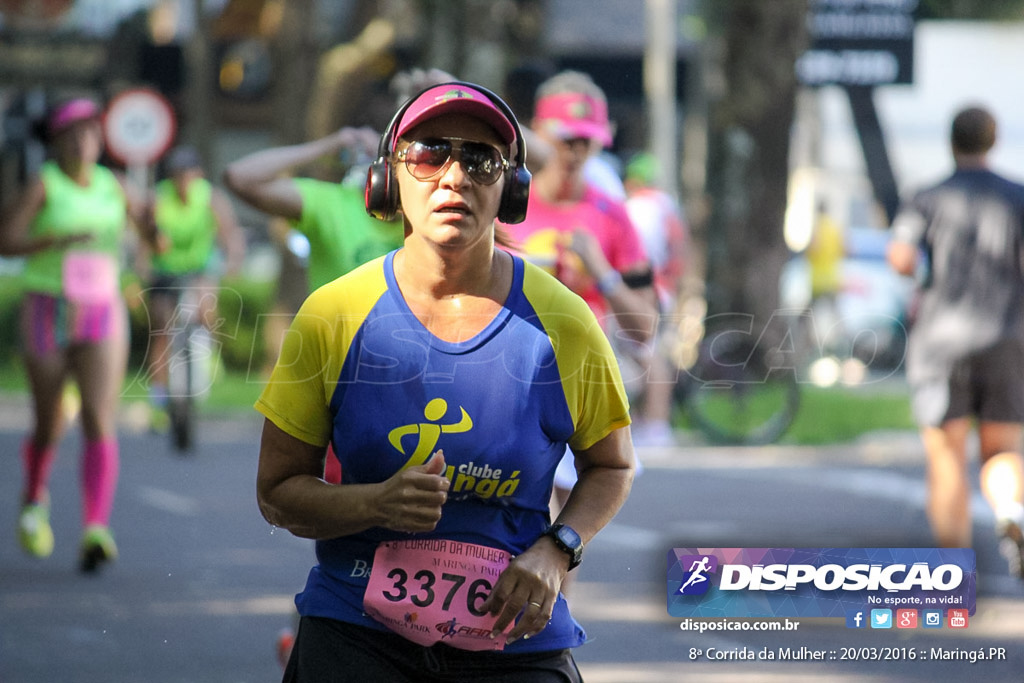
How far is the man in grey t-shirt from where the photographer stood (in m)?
7.17

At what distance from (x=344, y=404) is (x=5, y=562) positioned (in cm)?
583

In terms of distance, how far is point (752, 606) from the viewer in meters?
5.21

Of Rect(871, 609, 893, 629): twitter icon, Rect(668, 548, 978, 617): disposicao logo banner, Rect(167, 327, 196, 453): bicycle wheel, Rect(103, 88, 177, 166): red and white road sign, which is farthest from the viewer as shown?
Rect(103, 88, 177, 166): red and white road sign

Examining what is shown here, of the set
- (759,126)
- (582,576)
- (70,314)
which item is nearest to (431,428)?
(582,576)

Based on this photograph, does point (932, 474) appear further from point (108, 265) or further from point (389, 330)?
point (389, 330)

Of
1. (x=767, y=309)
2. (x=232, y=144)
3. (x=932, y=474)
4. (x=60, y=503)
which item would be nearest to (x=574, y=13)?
(x=232, y=144)

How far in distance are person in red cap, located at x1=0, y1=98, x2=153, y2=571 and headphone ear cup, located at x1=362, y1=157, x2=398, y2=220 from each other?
16.1ft

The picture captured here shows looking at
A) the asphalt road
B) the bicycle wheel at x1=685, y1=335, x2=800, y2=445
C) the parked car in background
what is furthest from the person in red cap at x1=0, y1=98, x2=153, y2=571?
the parked car in background

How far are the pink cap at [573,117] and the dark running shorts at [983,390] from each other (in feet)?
6.69

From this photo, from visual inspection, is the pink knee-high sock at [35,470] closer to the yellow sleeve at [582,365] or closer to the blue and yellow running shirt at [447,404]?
the blue and yellow running shirt at [447,404]

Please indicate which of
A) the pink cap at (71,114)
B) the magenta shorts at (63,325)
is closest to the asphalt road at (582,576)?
the magenta shorts at (63,325)

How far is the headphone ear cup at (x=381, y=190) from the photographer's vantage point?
3.29 metres

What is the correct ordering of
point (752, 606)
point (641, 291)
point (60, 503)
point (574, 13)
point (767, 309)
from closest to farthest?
point (752, 606), point (641, 291), point (60, 503), point (767, 309), point (574, 13)

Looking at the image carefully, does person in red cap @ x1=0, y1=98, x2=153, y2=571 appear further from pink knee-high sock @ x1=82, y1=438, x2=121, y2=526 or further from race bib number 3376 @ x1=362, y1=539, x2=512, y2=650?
race bib number 3376 @ x1=362, y1=539, x2=512, y2=650
